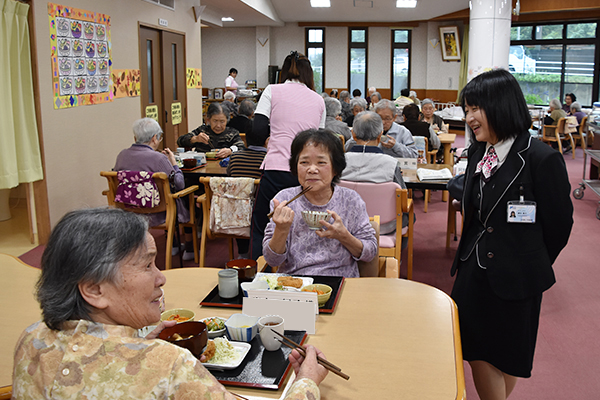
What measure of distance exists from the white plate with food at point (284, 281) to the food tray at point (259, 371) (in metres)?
0.38

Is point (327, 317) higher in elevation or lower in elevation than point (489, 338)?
higher

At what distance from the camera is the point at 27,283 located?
2113mm

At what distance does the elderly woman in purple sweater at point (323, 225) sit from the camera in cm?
221

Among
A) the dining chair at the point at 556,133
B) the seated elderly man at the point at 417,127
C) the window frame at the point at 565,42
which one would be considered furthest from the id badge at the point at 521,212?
the window frame at the point at 565,42

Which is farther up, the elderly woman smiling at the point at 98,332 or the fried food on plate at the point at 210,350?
the elderly woman smiling at the point at 98,332

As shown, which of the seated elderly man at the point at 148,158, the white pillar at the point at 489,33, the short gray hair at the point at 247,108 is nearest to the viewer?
the seated elderly man at the point at 148,158

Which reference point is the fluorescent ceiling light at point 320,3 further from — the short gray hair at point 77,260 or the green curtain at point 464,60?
the short gray hair at point 77,260

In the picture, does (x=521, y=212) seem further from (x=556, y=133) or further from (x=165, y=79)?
(x=556, y=133)

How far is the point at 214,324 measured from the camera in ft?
5.39

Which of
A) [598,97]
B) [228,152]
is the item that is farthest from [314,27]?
[228,152]

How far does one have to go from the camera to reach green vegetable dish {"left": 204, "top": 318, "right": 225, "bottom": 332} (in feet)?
5.34

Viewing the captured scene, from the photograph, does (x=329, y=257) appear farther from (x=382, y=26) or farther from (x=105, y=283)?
(x=382, y=26)

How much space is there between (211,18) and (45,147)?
28.4 feet

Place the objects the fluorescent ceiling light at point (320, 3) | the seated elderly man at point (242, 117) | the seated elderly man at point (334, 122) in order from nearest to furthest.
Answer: the seated elderly man at point (242, 117) → the seated elderly man at point (334, 122) → the fluorescent ceiling light at point (320, 3)
